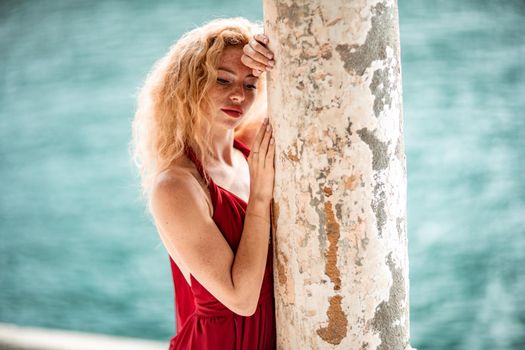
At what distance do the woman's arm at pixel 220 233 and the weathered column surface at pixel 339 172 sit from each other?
0.19 ft

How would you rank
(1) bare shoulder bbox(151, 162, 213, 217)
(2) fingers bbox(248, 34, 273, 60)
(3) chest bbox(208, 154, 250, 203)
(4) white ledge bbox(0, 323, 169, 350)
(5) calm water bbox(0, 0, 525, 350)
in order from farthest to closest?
(5) calm water bbox(0, 0, 525, 350) < (4) white ledge bbox(0, 323, 169, 350) < (3) chest bbox(208, 154, 250, 203) < (1) bare shoulder bbox(151, 162, 213, 217) < (2) fingers bbox(248, 34, 273, 60)

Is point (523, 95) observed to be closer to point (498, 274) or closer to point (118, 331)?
point (498, 274)

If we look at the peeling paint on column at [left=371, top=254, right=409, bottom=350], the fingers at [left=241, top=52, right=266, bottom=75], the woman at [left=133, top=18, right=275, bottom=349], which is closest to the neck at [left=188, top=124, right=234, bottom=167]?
the woman at [left=133, top=18, right=275, bottom=349]

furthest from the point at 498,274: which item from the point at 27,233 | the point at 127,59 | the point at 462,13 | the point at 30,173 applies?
the point at 127,59

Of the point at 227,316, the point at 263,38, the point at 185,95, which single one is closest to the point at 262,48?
the point at 263,38

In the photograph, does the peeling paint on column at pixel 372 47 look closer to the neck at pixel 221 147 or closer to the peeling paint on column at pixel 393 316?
the peeling paint on column at pixel 393 316

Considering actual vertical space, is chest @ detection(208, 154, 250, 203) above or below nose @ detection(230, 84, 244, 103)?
below

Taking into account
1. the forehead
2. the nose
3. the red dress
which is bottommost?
the red dress

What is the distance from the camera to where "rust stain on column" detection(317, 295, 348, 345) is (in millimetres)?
1748

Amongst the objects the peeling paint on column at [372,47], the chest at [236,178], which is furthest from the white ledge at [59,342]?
the peeling paint on column at [372,47]

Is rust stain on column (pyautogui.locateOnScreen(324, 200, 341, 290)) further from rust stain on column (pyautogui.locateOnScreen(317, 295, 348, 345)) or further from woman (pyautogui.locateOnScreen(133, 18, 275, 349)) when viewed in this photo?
woman (pyautogui.locateOnScreen(133, 18, 275, 349))

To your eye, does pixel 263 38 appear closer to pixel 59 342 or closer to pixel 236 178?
pixel 236 178

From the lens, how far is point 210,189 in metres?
2.12

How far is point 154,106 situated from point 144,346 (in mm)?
1368
